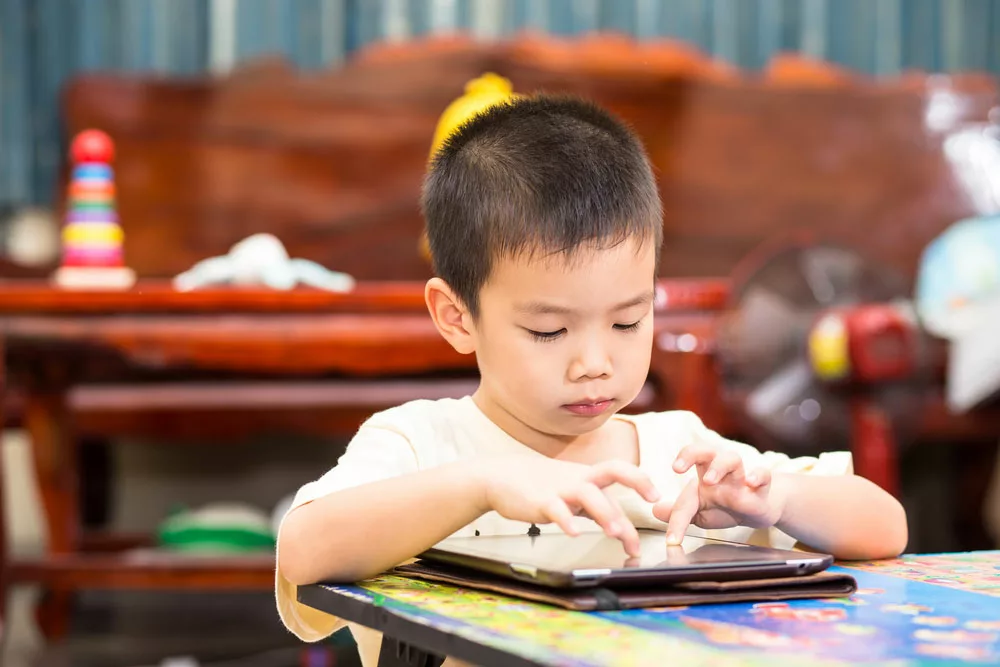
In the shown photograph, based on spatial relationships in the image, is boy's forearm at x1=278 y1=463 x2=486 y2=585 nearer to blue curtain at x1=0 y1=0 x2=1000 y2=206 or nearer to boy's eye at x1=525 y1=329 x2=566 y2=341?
boy's eye at x1=525 y1=329 x2=566 y2=341

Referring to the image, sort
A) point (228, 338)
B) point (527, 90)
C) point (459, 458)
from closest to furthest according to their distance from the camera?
1. point (459, 458)
2. point (228, 338)
3. point (527, 90)

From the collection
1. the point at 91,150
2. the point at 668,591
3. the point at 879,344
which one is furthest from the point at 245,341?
the point at 668,591

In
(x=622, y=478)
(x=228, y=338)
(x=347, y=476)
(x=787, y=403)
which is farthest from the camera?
(x=787, y=403)

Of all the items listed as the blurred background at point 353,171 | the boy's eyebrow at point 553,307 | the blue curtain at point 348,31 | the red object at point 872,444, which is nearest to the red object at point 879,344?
the red object at point 872,444

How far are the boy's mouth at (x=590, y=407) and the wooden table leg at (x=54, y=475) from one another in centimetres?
187

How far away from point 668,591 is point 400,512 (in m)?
0.18

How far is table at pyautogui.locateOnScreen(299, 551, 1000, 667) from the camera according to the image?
56 cm

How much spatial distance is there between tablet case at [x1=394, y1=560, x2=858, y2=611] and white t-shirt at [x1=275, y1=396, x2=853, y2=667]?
0.13 meters

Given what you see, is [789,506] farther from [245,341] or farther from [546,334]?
[245,341]

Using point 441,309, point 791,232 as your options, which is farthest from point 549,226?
point 791,232

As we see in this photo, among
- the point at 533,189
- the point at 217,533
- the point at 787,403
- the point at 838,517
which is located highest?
the point at 533,189

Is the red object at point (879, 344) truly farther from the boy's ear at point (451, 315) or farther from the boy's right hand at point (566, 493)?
the boy's right hand at point (566, 493)

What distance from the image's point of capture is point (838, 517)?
0.91m

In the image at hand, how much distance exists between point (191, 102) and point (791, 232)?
55.6 inches
